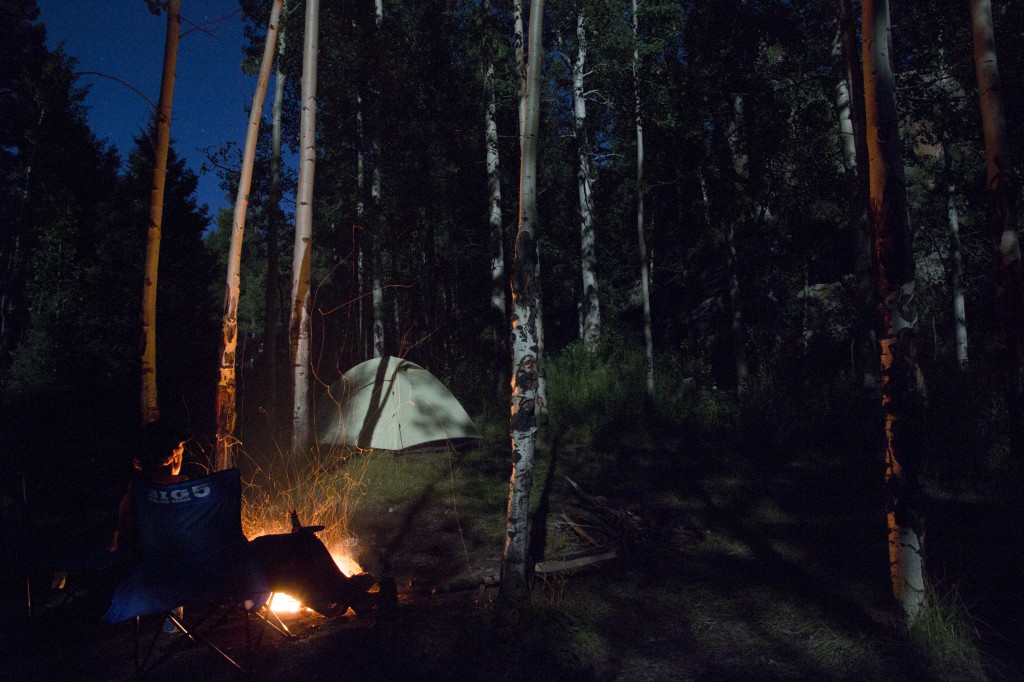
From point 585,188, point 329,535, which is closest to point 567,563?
point 329,535

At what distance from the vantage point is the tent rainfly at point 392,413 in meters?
10.7

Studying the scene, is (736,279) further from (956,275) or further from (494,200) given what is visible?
(494,200)

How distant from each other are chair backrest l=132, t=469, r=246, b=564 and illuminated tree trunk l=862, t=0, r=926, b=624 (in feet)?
14.6

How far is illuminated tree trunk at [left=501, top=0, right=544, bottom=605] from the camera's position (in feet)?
15.8

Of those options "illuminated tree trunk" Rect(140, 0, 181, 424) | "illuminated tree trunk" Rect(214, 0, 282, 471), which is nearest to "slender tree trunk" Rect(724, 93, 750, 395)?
"illuminated tree trunk" Rect(214, 0, 282, 471)

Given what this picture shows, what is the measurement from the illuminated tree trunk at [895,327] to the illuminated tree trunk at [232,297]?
21.9ft

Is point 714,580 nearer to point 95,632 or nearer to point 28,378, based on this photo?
point 95,632

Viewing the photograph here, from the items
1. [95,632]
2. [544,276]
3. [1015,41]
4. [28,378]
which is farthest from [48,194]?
[1015,41]

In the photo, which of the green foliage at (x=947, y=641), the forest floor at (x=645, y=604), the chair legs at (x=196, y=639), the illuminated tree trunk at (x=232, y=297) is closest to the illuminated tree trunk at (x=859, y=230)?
the forest floor at (x=645, y=604)

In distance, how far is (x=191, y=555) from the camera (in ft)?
13.1

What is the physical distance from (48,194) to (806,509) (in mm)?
25898

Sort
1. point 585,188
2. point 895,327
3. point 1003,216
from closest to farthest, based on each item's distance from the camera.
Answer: point 895,327 → point 1003,216 → point 585,188

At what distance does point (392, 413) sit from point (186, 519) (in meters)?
6.83

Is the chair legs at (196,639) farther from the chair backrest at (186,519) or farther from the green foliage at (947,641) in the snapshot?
the green foliage at (947,641)
